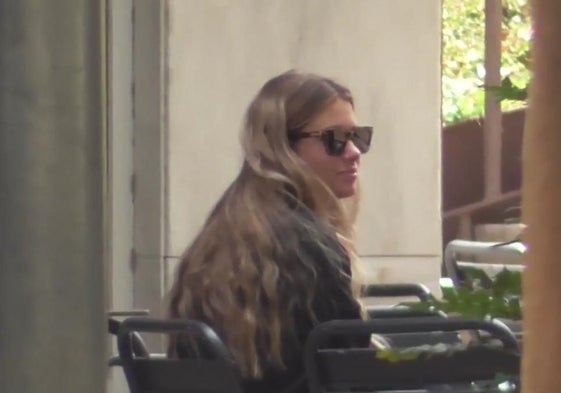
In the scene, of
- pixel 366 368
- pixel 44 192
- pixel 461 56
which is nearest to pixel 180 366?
pixel 366 368

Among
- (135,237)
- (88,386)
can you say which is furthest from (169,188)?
(88,386)

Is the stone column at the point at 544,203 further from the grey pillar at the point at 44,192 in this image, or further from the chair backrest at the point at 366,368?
the chair backrest at the point at 366,368

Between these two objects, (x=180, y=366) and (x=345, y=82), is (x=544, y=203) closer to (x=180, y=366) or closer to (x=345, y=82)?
(x=180, y=366)

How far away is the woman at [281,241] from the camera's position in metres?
3.78

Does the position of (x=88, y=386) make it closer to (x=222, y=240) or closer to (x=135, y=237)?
(x=222, y=240)

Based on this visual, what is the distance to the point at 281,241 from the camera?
3934mm

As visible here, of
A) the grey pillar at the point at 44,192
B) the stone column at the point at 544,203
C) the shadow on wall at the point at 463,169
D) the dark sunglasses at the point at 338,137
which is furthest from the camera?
the shadow on wall at the point at 463,169

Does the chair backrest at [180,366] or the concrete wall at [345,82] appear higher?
the concrete wall at [345,82]

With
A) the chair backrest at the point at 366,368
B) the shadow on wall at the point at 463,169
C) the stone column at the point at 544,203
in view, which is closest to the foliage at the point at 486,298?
the stone column at the point at 544,203

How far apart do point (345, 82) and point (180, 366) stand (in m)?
3.41

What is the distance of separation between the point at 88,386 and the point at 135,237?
157 inches

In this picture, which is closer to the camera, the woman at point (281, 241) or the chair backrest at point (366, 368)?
the chair backrest at point (366, 368)

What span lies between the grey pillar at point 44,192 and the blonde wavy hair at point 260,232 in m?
1.25

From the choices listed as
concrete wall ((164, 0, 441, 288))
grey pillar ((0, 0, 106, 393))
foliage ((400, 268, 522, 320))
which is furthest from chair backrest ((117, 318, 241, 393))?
concrete wall ((164, 0, 441, 288))
